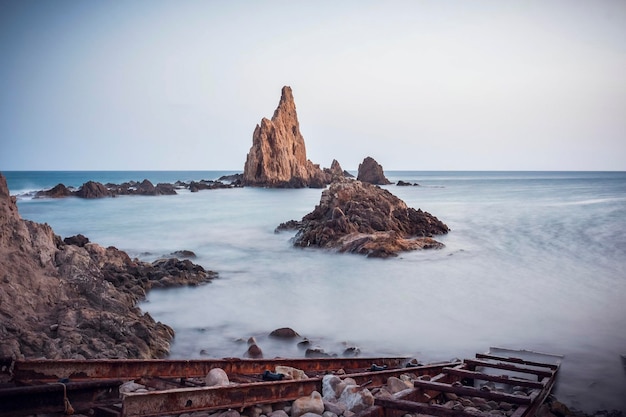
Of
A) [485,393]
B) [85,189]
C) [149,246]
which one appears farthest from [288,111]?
[485,393]

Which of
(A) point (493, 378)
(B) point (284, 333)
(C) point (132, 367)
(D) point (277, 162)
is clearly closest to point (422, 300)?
(B) point (284, 333)

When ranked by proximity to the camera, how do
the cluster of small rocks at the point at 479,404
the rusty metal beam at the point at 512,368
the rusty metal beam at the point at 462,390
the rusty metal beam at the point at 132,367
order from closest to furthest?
the rusty metal beam at the point at 132,367 → the rusty metal beam at the point at 462,390 → the cluster of small rocks at the point at 479,404 → the rusty metal beam at the point at 512,368

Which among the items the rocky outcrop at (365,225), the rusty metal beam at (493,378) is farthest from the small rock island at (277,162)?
the rusty metal beam at (493,378)

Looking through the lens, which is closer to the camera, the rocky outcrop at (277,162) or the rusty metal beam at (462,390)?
the rusty metal beam at (462,390)

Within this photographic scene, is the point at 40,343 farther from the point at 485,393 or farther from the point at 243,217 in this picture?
the point at 243,217

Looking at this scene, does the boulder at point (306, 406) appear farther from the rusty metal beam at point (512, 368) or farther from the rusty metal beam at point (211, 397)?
the rusty metal beam at point (512, 368)

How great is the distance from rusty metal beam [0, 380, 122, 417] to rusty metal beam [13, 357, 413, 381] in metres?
0.57

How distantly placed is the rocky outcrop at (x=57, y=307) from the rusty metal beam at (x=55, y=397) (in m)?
1.69

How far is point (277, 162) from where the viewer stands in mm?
83125

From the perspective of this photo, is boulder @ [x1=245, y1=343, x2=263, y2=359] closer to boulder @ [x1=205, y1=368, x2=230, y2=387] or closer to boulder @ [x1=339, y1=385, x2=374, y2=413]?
boulder @ [x1=205, y1=368, x2=230, y2=387]

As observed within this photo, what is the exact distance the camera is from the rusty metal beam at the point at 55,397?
3.69 m

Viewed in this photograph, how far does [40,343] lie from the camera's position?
6125 millimetres

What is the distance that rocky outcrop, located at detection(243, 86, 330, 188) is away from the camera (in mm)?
80812

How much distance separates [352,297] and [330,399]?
7198 mm
